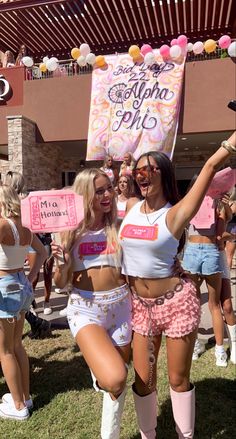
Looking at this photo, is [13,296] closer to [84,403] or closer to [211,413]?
[84,403]

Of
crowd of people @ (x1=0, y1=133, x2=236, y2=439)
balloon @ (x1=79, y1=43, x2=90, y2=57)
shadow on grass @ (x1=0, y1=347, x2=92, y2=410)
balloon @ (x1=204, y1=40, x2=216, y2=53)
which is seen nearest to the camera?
crowd of people @ (x1=0, y1=133, x2=236, y2=439)

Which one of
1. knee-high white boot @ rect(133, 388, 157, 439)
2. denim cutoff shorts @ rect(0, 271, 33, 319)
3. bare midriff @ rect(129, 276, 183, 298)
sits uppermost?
bare midriff @ rect(129, 276, 183, 298)

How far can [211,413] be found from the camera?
9.49 feet

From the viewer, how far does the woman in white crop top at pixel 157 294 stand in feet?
→ 6.97

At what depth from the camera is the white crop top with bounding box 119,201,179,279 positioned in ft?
6.89

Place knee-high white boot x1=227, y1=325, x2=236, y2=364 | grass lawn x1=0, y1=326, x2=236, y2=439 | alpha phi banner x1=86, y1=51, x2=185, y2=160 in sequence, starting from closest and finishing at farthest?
grass lawn x1=0, y1=326, x2=236, y2=439 < knee-high white boot x1=227, y1=325, x2=236, y2=364 < alpha phi banner x1=86, y1=51, x2=185, y2=160

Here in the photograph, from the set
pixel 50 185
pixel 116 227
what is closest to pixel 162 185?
pixel 116 227

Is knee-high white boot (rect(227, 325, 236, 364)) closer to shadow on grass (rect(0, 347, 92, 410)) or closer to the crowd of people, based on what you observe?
shadow on grass (rect(0, 347, 92, 410))

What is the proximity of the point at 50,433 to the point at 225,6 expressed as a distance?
40.8 ft

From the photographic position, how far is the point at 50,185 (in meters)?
13.9

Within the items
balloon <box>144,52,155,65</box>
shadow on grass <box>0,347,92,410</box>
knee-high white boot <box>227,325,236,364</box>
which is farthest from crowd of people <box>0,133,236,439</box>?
balloon <box>144,52,155,65</box>

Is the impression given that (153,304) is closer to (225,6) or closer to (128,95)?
(128,95)

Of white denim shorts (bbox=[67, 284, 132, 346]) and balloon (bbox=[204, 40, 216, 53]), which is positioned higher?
balloon (bbox=[204, 40, 216, 53])

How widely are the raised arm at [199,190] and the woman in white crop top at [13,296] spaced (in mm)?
1136
